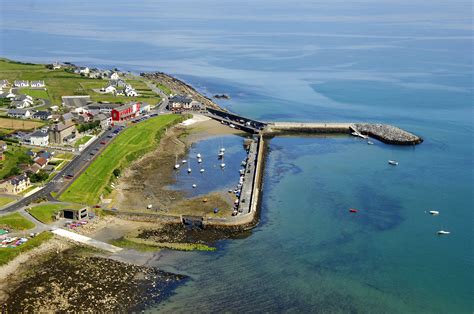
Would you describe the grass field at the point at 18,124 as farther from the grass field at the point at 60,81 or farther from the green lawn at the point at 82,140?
the grass field at the point at 60,81

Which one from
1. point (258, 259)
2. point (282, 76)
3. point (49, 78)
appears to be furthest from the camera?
point (282, 76)

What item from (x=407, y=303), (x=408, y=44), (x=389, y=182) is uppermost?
(x=408, y=44)

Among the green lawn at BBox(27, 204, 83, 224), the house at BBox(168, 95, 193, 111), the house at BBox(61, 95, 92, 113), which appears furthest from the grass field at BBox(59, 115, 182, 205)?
the house at BBox(61, 95, 92, 113)

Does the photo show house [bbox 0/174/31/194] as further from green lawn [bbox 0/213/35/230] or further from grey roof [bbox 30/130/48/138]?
grey roof [bbox 30/130/48/138]

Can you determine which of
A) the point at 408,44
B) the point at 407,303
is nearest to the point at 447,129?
the point at 407,303

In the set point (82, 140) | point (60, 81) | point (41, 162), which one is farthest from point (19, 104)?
point (41, 162)

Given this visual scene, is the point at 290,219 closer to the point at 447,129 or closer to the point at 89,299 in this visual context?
the point at 89,299
